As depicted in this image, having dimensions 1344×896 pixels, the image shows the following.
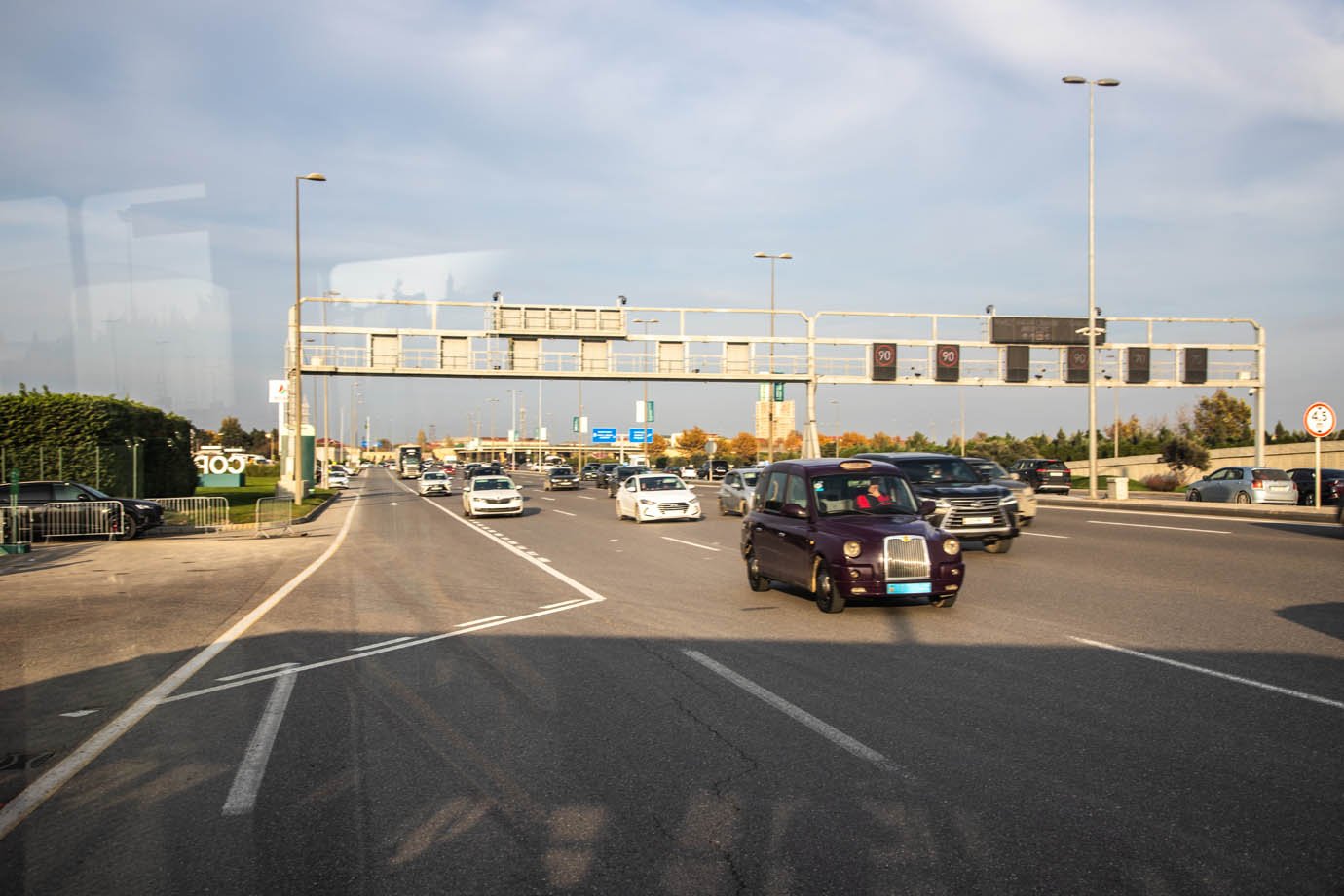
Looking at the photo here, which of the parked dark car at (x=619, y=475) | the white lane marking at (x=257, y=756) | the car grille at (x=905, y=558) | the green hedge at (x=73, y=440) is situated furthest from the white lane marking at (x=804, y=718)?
the parked dark car at (x=619, y=475)

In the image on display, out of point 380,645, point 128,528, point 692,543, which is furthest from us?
point 128,528

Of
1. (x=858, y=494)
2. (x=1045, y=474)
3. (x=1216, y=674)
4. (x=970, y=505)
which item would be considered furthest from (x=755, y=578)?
(x=1045, y=474)

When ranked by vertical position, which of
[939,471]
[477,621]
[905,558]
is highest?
[939,471]

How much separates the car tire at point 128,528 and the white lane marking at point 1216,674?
2372 cm

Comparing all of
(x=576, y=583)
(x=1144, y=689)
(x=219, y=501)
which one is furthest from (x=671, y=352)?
(x=1144, y=689)

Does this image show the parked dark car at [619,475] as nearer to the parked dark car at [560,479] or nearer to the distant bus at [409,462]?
the parked dark car at [560,479]

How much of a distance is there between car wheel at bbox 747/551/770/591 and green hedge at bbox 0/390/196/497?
2438 centimetres

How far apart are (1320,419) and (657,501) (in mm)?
18343

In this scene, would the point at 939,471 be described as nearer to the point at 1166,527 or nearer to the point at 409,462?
the point at 1166,527

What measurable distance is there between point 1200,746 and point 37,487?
1076 inches

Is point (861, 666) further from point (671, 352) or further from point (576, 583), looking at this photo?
point (671, 352)

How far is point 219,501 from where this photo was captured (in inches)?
1227

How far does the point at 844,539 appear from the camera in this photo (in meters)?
11.4

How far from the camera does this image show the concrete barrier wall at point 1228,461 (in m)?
67.8
